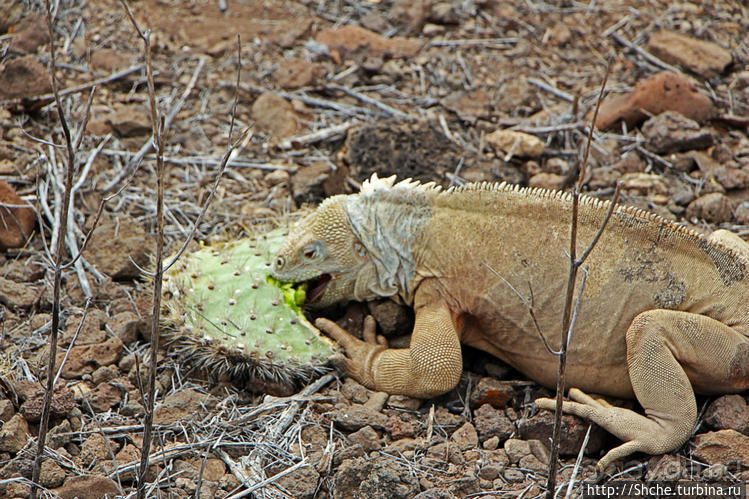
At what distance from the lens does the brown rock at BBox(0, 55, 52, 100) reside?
24.0 feet

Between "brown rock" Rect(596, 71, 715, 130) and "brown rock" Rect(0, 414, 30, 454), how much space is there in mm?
5445

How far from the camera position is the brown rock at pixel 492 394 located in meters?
4.91

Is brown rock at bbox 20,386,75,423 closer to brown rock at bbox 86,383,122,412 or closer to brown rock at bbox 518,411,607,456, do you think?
brown rock at bbox 86,383,122,412

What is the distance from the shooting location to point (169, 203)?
6598mm

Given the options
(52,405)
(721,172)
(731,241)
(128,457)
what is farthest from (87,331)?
(721,172)

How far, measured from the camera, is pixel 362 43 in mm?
8805

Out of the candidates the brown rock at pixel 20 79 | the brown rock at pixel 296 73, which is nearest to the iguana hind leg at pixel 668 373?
the brown rock at pixel 296 73

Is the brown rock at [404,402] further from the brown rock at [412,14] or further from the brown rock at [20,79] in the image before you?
the brown rock at [412,14]

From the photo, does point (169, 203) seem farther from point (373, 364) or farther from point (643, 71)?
point (643, 71)

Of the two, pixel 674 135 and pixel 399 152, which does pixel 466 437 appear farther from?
pixel 674 135

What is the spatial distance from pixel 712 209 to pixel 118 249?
14.9 feet

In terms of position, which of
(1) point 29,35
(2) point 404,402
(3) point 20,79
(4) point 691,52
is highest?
(1) point 29,35

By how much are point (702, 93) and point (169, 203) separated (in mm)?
5061

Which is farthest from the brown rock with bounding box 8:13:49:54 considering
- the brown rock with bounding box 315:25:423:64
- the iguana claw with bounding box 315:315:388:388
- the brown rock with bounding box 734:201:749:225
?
the brown rock with bounding box 734:201:749:225
